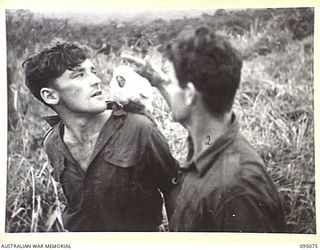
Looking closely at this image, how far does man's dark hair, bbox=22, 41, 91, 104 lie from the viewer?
177 centimetres

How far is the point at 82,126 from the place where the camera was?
5.85 feet

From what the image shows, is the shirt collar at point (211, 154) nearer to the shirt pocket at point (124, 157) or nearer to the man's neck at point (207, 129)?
the man's neck at point (207, 129)

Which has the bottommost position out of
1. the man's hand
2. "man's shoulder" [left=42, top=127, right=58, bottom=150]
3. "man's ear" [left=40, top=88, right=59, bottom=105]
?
"man's shoulder" [left=42, top=127, right=58, bottom=150]

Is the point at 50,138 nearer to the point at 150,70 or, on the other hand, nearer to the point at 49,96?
the point at 49,96

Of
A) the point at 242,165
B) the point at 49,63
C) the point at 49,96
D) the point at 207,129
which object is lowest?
the point at 242,165

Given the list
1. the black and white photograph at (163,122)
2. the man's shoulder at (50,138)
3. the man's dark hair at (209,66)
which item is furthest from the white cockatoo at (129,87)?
the man's shoulder at (50,138)

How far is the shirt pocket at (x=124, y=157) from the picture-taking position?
5.75 ft

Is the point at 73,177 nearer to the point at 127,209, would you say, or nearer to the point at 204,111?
the point at 127,209

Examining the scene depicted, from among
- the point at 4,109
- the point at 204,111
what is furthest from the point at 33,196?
the point at 204,111

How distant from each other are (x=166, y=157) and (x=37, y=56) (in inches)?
21.2

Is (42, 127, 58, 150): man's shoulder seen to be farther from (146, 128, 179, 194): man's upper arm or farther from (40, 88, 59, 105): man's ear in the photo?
(146, 128, 179, 194): man's upper arm

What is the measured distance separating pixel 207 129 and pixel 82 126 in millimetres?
409

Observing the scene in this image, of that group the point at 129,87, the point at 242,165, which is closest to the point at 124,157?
the point at 129,87

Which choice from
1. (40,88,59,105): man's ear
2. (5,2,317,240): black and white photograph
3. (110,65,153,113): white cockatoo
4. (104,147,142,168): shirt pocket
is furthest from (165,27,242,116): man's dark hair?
(40,88,59,105): man's ear
